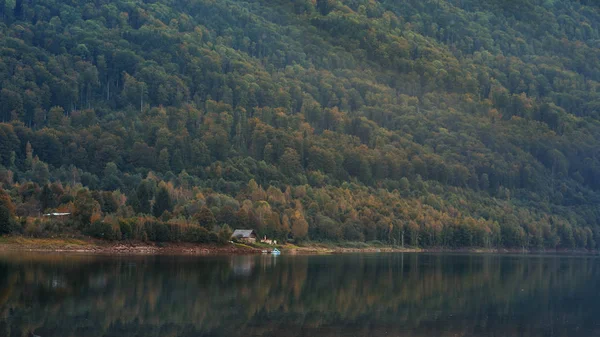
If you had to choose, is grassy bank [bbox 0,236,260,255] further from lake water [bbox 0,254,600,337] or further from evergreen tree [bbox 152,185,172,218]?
lake water [bbox 0,254,600,337]

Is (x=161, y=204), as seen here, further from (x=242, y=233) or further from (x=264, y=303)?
(x=264, y=303)

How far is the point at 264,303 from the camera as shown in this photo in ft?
176

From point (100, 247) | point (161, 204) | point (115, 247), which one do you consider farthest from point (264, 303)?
point (161, 204)

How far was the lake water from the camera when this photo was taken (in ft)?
142

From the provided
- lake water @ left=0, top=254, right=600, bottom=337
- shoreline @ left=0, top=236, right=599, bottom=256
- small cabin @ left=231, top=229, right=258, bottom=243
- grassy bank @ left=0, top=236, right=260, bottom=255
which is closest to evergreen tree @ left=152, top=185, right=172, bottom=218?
small cabin @ left=231, top=229, right=258, bottom=243

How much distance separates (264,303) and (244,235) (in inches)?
3202

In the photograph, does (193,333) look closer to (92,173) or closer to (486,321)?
(486,321)

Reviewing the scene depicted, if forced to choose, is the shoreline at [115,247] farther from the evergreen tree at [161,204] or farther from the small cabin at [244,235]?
the evergreen tree at [161,204]

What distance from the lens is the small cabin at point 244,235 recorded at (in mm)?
134000

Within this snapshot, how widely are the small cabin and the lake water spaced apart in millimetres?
50744

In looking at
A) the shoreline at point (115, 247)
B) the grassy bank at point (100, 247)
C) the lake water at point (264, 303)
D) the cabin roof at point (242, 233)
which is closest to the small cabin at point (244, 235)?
the cabin roof at point (242, 233)

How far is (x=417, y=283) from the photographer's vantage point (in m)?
75.4

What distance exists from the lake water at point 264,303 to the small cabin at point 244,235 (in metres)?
50.7

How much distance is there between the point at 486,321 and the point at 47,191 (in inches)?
3225
